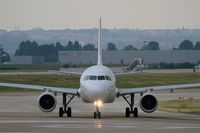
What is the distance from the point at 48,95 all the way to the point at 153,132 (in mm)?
14444

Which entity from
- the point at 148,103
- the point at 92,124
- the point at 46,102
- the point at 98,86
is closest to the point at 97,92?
the point at 98,86

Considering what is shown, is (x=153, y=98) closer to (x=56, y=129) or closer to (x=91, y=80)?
(x=91, y=80)

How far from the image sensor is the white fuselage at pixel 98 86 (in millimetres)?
46812

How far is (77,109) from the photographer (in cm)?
5984

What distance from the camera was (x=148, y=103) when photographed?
161 feet

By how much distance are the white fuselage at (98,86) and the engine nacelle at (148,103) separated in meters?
1.75

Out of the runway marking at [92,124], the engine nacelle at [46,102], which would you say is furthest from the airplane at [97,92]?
the runway marking at [92,124]

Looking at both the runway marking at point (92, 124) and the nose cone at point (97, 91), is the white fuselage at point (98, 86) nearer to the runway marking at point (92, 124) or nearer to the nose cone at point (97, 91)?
the nose cone at point (97, 91)

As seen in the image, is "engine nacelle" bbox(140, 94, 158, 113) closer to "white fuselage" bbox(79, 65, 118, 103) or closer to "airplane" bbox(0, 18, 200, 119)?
"airplane" bbox(0, 18, 200, 119)

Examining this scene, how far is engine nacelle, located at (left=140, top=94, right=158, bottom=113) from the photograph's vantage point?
49.0 meters

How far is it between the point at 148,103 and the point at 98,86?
3820 mm

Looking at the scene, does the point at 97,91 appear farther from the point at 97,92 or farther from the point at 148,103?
the point at 148,103

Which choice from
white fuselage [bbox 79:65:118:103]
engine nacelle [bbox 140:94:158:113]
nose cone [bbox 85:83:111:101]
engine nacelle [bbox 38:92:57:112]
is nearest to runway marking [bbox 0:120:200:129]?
nose cone [bbox 85:83:111:101]

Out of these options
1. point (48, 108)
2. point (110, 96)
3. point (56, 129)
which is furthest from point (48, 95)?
point (56, 129)
